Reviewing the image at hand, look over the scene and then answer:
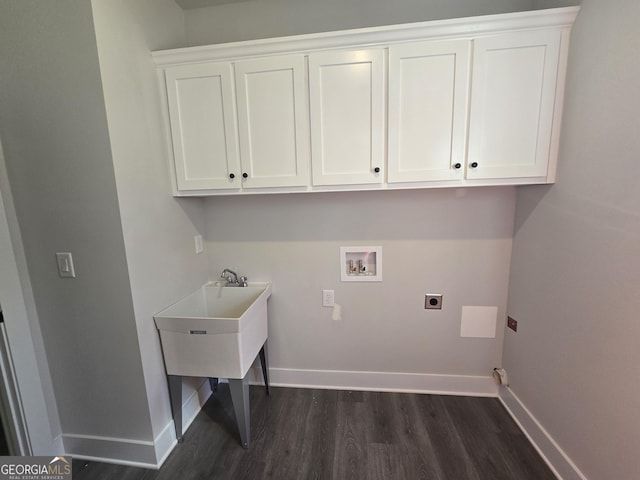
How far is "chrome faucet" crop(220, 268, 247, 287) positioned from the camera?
191 cm

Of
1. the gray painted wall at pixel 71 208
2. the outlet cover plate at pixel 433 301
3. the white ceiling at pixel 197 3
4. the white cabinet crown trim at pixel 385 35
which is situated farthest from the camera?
the outlet cover plate at pixel 433 301

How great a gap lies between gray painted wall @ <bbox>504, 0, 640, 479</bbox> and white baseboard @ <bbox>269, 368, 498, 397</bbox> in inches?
15.6

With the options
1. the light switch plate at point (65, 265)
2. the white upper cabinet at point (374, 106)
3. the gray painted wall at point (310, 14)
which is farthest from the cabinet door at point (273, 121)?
the light switch plate at point (65, 265)

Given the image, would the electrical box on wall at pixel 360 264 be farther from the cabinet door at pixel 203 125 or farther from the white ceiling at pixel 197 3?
the white ceiling at pixel 197 3

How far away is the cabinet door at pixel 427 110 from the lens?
52.5 inches

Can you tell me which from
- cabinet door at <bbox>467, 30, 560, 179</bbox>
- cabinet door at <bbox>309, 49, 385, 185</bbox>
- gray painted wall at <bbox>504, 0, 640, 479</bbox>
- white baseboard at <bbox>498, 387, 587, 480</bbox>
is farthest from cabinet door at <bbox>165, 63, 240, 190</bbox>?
white baseboard at <bbox>498, 387, 587, 480</bbox>

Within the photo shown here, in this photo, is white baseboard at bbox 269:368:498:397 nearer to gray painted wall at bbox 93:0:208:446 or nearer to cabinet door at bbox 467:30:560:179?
gray painted wall at bbox 93:0:208:446

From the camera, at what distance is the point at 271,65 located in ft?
4.69

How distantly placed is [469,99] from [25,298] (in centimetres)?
252

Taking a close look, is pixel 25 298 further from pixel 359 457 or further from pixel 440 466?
pixel 440 466

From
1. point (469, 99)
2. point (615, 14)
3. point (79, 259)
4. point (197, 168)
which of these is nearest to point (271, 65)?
point (197, 168)

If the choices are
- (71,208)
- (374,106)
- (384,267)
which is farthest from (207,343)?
(374,106)

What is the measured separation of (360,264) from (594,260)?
1181mm
